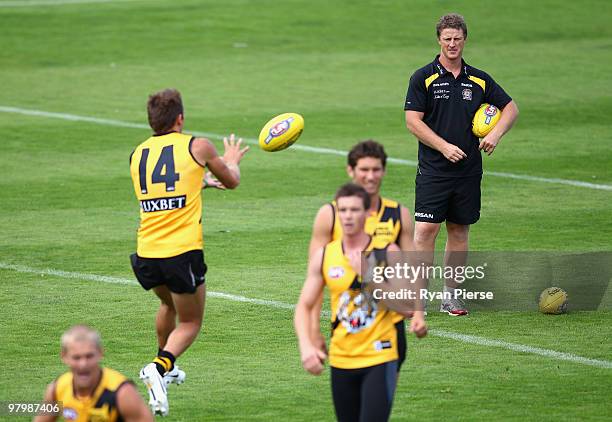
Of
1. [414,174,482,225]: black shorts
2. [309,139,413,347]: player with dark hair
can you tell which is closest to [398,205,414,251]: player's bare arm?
[309,139,413,347]: player with dark hair

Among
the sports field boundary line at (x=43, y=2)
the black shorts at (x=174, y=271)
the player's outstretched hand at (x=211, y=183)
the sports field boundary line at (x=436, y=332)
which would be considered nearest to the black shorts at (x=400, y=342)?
the black shorts at (x=174, y=271)

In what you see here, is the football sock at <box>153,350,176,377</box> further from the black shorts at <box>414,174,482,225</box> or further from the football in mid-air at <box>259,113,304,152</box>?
the black shorts at <box>414,174,482,225</box>

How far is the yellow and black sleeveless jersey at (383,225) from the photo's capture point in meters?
7.49

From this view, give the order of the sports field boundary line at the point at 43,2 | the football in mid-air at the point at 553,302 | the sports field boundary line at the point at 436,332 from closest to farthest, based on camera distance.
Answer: the sports field boundary line at the point at 436,332 < the football in mid-air at the point at 553,302 < the sports field boundary line at the point at 43,2

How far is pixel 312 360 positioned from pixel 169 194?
97.9 inches

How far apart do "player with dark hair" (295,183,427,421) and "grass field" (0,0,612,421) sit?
1.66m

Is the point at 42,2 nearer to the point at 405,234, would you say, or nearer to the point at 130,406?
the point at 405,234

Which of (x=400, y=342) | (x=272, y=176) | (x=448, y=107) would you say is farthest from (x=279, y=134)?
(x=272, y=176)

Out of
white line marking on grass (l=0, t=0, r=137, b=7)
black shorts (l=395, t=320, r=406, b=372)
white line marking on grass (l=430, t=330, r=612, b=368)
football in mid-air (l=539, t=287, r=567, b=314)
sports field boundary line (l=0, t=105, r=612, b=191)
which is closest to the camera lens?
black shorts (l=395, t=320, r=406, b=372)

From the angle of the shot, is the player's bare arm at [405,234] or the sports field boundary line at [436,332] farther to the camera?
the sports field boundary line at [436,332]

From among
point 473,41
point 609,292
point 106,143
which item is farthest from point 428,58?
point 609,292

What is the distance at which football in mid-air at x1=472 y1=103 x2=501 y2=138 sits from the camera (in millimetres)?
11234

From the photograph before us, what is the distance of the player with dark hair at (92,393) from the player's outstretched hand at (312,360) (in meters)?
0.93

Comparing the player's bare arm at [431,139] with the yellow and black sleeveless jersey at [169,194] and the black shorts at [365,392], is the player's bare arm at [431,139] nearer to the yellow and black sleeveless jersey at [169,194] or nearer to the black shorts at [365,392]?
the yellow and black sleeveless jersey at [169,194]
